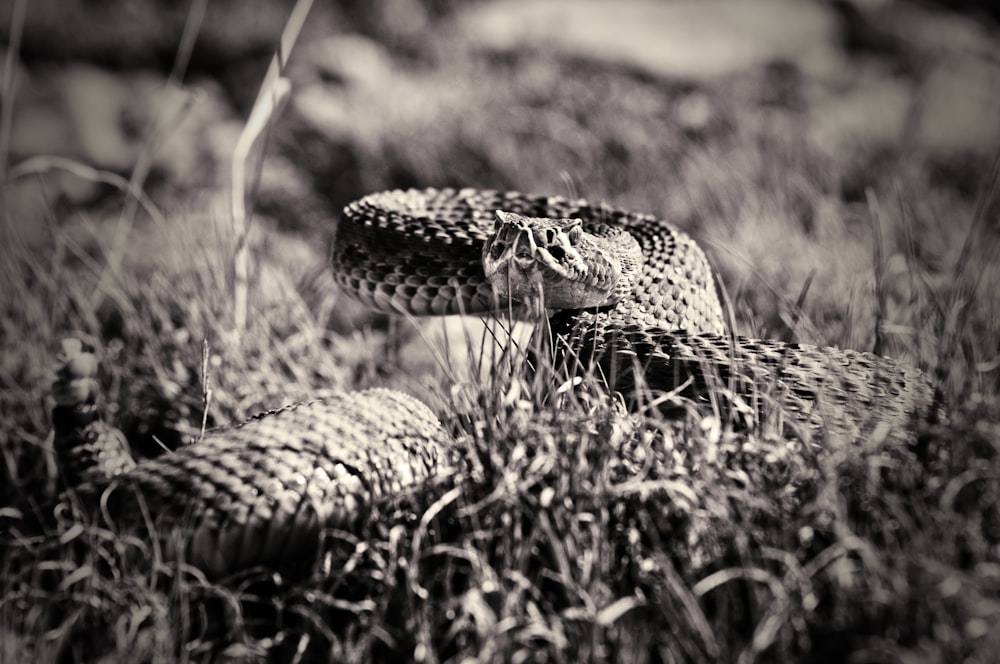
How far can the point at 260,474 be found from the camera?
7.07ft

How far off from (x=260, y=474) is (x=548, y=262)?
0.91 meters

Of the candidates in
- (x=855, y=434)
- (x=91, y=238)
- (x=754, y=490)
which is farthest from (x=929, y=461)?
(x=91, y=238)

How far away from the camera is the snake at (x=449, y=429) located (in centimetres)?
211

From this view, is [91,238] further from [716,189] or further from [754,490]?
[754,490]

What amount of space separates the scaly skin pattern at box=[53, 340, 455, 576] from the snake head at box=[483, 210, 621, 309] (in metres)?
0.46

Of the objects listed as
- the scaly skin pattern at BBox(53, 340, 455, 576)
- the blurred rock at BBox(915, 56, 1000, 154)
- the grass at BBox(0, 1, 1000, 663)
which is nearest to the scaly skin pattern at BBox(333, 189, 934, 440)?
the grass at BBox(0, 1, 1000, 663)

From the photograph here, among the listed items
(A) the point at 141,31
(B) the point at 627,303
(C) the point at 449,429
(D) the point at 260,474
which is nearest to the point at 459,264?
(B) the point at 627,303

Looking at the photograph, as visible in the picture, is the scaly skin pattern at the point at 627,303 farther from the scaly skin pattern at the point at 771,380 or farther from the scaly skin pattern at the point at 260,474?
the scaly skin pattern at the point at 260,474

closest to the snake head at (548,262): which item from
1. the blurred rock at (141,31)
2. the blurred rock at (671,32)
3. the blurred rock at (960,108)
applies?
the blurred rock at (960,108)

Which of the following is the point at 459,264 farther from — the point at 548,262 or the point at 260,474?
the point at 260,474

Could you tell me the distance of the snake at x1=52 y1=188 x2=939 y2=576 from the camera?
211 cm

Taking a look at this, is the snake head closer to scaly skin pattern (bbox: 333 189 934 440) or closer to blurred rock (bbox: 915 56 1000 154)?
scaly skin pattern (bbox: 333 189 934 440)

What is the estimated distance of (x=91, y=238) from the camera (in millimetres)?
5527

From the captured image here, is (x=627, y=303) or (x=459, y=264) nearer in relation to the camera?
(x=627, y=303)
